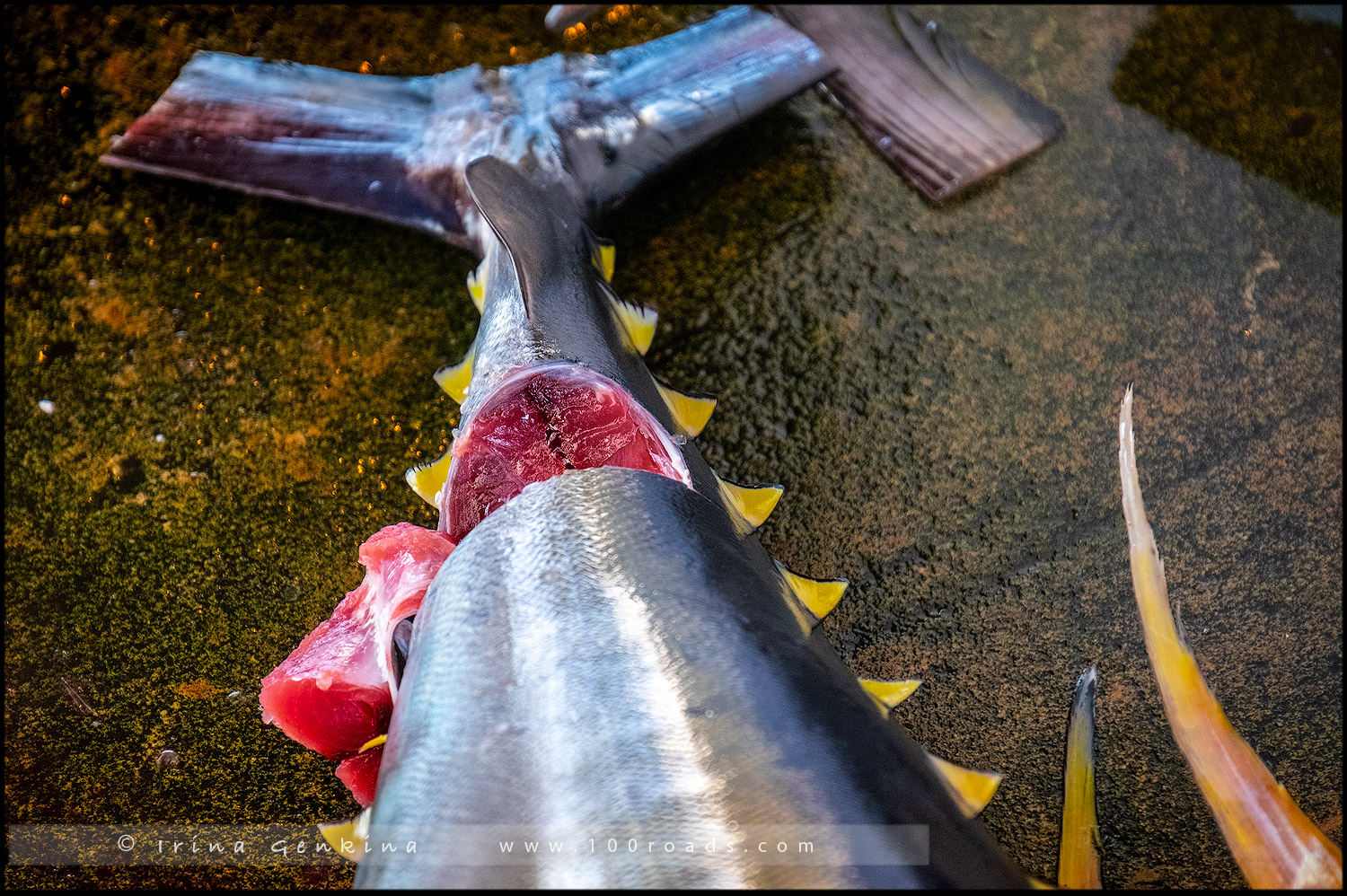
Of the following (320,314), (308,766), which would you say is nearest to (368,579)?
(308,766)

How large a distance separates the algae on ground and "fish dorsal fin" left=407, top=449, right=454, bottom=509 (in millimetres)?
2217

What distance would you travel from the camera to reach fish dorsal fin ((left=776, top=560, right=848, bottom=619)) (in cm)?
156

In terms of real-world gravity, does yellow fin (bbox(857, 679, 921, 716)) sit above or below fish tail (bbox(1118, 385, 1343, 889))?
below

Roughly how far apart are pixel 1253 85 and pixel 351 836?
→ 3.00 meters

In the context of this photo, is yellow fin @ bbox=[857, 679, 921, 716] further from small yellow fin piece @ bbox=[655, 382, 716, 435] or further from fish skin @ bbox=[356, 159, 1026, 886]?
small yellow fin piece @ bbox=[655, 382, 716, 435]

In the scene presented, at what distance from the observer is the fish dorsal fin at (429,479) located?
5.62 ft

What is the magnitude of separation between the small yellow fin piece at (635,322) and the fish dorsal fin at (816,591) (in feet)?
1.95

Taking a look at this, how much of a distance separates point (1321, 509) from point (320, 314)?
8.08 feet

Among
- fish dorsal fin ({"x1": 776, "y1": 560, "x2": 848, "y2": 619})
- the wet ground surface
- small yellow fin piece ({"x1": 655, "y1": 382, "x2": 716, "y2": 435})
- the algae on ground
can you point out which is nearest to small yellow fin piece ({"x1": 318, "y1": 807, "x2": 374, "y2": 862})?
the wet ground surface

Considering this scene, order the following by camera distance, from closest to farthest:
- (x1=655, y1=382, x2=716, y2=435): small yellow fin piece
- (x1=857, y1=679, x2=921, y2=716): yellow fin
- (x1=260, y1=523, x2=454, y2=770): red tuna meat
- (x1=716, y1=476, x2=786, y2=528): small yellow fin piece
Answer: (x1=857, y1=679, x2=921, y2=716): yellow fin
(x1=260, y1=523, x2=454, y2=770): red tuna meat
(x1=716, y1=476, x2=786, y2=528): small yellow fin piece
(x1=655, y1=382, x2=716, y2=435): small yellow fin piece

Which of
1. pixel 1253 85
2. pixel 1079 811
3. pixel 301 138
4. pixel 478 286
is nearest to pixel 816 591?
pixel 1079 811

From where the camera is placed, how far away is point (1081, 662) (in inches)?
77.5

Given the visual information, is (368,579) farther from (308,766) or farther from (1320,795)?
(1320,795)

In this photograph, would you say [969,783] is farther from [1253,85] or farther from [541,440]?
[1253,85]
